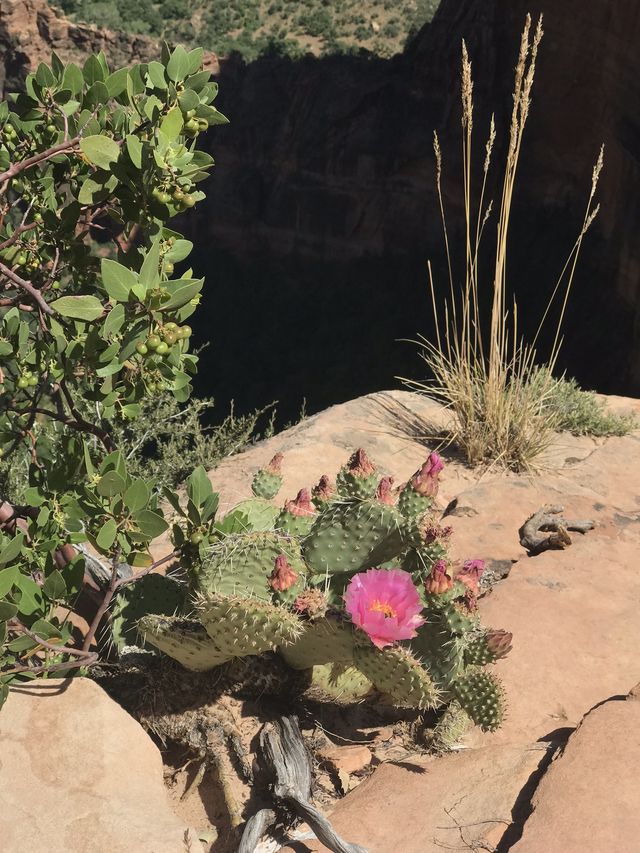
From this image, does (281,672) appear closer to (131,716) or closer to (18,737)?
(131,716)

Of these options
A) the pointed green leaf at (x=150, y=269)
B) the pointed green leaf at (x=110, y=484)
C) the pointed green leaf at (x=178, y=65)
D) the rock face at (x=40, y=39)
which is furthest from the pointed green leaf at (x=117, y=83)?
the rock face at (x=40, y=39)

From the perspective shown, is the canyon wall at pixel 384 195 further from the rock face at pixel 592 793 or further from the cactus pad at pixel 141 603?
the rock face at pixel 592 793

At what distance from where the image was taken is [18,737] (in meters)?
2.00

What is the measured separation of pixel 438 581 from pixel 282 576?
14.2 inches

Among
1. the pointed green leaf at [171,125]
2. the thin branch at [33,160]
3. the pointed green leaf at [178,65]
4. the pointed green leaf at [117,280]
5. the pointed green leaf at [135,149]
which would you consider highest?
the pointed green leaf at [178,65]

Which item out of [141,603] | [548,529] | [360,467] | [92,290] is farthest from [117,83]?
[548,529]

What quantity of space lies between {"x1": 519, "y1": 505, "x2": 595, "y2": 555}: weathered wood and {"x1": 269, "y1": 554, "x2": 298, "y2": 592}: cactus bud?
1556 millimetres

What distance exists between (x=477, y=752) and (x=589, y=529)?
1.58m

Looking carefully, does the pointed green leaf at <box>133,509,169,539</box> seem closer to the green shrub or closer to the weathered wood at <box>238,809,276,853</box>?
the green shrub

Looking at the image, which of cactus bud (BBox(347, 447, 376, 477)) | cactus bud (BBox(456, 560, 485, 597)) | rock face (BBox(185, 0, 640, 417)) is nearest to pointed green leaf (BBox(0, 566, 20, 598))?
cactus bud (BBox(347, 447, 376, 477))

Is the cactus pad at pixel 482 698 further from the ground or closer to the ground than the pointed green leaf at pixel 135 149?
closer to the ground

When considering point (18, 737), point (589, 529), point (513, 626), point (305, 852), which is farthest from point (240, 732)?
point (589, 529)

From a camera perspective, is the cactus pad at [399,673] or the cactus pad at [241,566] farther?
the cactus pad at [241,566]

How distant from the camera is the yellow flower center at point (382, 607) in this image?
192 cm
